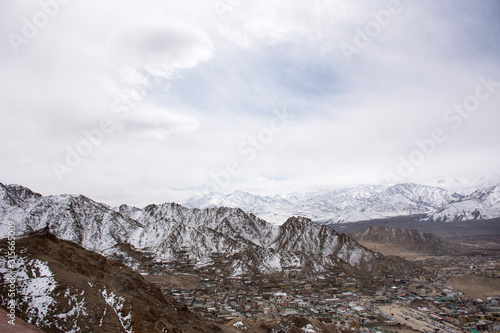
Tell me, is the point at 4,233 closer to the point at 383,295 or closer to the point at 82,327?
the point at 82,327

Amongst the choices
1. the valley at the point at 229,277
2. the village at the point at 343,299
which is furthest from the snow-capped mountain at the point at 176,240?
the village at the point at 343,299

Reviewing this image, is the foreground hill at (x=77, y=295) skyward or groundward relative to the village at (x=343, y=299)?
skyward

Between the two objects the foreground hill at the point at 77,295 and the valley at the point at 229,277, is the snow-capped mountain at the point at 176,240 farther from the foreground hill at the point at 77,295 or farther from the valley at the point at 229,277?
the foreground hill at the point at 77,295

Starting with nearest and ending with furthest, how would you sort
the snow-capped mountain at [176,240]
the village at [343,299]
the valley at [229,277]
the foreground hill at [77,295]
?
1. the foreground hill at [77,295]
2. the valley at [229,277]
3. the village at [343,299]
4. the snow-capped mountain at [176,240]

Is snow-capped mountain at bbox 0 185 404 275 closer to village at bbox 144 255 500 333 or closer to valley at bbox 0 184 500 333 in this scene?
valley at bbox 0 184 500 333

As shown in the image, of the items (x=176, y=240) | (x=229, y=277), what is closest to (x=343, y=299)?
(x=229, y=277)

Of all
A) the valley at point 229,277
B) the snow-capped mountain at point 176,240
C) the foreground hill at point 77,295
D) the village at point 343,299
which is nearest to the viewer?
the foreground hill at point 77,295

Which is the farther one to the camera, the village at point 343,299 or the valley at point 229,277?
the village at point 343,299

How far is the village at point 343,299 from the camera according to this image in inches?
2985

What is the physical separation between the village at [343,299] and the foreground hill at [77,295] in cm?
3776

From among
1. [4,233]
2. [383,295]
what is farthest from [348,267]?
[4,233]

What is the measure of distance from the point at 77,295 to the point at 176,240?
463 feet

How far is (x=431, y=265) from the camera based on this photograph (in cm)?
16788

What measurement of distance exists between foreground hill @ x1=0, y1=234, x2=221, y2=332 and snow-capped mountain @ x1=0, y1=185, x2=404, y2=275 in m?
100
